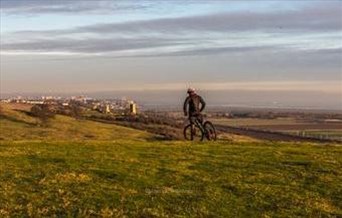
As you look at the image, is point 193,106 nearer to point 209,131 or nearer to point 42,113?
point 209,131

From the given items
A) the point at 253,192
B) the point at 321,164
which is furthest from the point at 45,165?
the point at 321,164

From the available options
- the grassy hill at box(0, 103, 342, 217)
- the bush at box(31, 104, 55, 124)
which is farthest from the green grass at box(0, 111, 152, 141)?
the grassy hill at box(0, 103, 342, 217)

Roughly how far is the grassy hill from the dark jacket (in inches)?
152

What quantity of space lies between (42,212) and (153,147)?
13656 millimetres

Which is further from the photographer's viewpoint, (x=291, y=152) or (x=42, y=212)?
(x=291, y=152)

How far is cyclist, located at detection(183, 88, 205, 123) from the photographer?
37406 mm

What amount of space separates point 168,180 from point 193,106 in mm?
14687

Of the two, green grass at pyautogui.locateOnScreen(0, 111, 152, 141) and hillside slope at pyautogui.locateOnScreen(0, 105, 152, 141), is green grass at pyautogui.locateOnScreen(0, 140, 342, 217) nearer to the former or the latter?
hillside slope at pyautogui.locateOnScreen(0, 105, 152, 141)

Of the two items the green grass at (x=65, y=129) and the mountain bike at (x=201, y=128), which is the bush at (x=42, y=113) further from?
the mountain bike at (x=201, y=128)

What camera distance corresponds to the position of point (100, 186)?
22.9 m

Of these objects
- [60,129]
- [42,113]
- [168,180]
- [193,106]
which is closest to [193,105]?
[193,106]

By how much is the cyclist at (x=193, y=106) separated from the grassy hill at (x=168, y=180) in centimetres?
386

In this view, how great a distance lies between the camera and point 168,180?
24.0 m

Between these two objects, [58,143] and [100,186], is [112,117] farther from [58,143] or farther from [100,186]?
Answer: [100,186]
